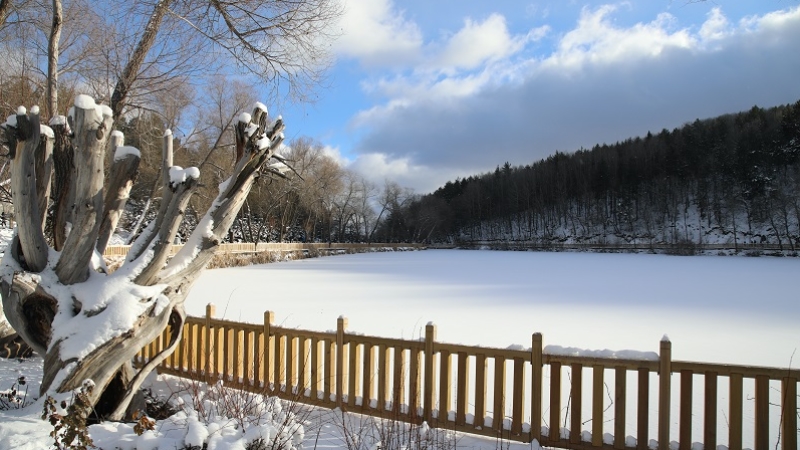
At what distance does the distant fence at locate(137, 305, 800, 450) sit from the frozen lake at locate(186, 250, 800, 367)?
76cm


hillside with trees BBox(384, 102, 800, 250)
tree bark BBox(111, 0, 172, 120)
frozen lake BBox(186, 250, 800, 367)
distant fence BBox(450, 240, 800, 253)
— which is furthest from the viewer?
hillside with trees BBox(384, 102, 800, 250)

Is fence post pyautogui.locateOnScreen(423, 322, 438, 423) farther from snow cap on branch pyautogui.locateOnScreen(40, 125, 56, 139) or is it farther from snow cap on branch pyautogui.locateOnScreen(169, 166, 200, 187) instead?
snow cap on branch pyautogui.locateOnScreen(40, 125, 56, 139)

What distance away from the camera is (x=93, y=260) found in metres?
4.38

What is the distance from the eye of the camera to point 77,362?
3.67 m

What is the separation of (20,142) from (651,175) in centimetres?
8474

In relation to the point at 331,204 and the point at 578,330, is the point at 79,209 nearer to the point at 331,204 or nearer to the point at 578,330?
the point at 578,330

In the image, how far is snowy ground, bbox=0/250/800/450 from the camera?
17.4 ft

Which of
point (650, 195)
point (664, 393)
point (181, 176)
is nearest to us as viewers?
point (664, 393)

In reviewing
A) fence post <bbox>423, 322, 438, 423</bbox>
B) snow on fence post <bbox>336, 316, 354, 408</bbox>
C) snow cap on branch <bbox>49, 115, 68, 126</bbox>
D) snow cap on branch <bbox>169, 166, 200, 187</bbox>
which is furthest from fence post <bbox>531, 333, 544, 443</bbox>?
snow cap on branch <bbox>49, 115, 68, 126</bbox>

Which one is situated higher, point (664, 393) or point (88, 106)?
point (88, 106)

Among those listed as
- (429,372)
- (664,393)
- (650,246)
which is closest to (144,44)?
(429,372)

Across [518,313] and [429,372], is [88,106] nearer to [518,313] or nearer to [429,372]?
[429,372]

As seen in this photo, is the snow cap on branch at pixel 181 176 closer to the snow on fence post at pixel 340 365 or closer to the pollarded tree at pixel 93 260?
the pollarded tree at pixel 93 260

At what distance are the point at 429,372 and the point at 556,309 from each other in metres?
8.47
